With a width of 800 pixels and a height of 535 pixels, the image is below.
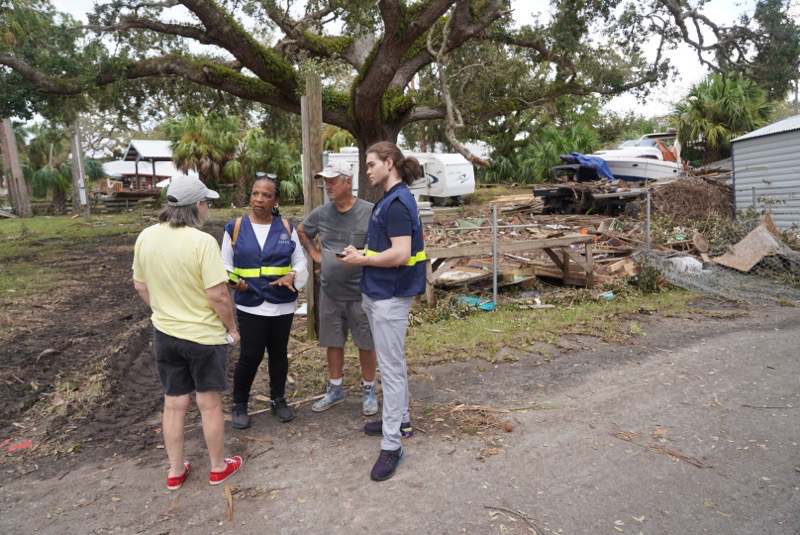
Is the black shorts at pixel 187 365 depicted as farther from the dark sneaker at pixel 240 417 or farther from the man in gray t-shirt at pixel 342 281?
the man in gray t-shirt at pixel 342 281

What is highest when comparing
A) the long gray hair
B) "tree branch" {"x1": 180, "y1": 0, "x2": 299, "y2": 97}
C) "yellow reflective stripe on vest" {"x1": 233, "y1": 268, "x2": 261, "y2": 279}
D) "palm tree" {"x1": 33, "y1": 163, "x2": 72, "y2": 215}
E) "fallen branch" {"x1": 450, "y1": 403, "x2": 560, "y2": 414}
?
"tree branch" {"x1": 180, "y1": 0, "x2": 299, "y2": 97}

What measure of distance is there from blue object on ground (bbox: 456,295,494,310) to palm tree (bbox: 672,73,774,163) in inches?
676

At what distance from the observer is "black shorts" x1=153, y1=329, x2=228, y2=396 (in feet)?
10.9

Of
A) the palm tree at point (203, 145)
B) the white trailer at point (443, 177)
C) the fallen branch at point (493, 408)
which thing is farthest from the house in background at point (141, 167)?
the fallen branch at point (493, 408)

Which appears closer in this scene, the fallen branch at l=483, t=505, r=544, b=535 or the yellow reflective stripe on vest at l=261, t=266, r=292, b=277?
the fallen branch at l=483, t=505, r=544, b=535

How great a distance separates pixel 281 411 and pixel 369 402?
25.8 inches

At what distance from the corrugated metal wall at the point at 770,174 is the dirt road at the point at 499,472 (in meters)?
8.66

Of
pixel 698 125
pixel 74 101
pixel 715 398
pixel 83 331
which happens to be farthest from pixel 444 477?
pixel 698 125

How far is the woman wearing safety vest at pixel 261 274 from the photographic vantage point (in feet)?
13.2

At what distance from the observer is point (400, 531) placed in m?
2.96

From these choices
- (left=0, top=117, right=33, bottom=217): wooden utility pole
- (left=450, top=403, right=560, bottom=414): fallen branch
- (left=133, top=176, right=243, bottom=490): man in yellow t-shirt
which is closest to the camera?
(left=133, top=176, right=243, bottom=490): man in yellow t-shirt

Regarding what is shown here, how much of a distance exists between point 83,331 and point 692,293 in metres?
8.42

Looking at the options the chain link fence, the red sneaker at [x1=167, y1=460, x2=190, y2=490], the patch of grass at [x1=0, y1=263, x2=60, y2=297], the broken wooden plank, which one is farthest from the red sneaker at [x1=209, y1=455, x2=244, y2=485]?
the patch of grass at [x1=0, y1=263, x2=60, y2=297]

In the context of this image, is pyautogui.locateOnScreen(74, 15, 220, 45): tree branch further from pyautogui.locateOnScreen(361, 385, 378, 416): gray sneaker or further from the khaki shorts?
pyautogui.locateOnScreen(361, 385, 378, 416): gray sneaker
